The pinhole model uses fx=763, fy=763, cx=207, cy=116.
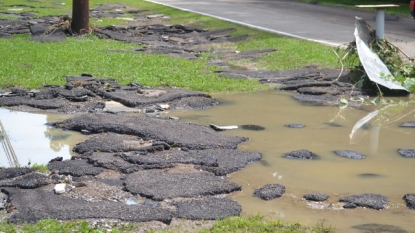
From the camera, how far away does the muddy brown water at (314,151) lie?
7129 mm

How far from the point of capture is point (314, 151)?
9211mm

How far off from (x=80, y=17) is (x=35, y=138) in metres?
11.5

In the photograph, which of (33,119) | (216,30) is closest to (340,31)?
(216,30)

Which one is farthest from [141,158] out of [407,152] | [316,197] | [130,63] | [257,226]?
[130,63]

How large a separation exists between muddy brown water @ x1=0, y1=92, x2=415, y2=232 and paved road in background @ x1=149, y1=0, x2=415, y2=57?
653cm

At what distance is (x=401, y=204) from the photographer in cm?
738

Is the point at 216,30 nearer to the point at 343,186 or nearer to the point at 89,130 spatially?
the point at 89,130

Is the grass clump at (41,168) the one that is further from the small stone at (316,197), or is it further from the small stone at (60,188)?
the small stone at (316,197)

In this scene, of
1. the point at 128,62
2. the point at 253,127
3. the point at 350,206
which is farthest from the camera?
the point at 128,62

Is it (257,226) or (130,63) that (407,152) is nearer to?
(257,226)

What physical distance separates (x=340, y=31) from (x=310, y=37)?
188cm

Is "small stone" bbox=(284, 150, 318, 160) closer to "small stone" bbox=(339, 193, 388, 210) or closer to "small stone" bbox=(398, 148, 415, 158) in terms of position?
"small stone" bbox=(398, 148, 415, 158)

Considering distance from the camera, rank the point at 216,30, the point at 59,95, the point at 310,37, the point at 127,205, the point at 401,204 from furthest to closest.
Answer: the point at 216,30 < the point at 310,37 < the point at 59,95 < the point at 401,204 < the point at 127,205

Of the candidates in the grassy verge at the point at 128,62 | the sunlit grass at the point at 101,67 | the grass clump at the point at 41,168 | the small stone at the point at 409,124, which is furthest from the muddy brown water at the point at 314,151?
the grassy verge at the point at 128,62
